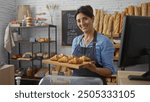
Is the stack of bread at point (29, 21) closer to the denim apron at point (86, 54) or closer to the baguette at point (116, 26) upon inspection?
the baguette at point (116, 26)

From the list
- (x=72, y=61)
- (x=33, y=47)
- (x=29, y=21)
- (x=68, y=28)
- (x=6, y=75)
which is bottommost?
(x=6, y=75)

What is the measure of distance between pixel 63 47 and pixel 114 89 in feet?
11.0

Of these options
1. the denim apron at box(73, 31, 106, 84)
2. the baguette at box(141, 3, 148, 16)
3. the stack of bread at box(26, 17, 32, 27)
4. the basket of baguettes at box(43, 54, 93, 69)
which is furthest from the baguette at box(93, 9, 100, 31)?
the basket of baguettes at box(43, 54, 93, 69)

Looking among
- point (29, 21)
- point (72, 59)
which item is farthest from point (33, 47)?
point (72, 59)

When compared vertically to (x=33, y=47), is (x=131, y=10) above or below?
above

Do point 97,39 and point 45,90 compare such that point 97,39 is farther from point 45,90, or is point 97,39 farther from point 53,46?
point 53,46

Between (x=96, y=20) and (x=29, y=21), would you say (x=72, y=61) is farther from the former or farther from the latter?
Answer: (x=29, y=21)

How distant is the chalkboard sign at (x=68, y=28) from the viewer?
440 centimetres

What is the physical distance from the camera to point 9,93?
1.29 metres

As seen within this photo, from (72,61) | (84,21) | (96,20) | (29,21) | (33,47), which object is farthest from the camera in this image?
(33,47)

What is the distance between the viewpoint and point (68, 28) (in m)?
4.44

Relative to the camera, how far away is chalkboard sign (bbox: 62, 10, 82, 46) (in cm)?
440

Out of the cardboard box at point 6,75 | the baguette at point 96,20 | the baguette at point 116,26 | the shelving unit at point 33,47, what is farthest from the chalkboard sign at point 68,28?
the cardboard box at point 6,75

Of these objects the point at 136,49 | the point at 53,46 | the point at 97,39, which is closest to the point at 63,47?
the point at 53,46
